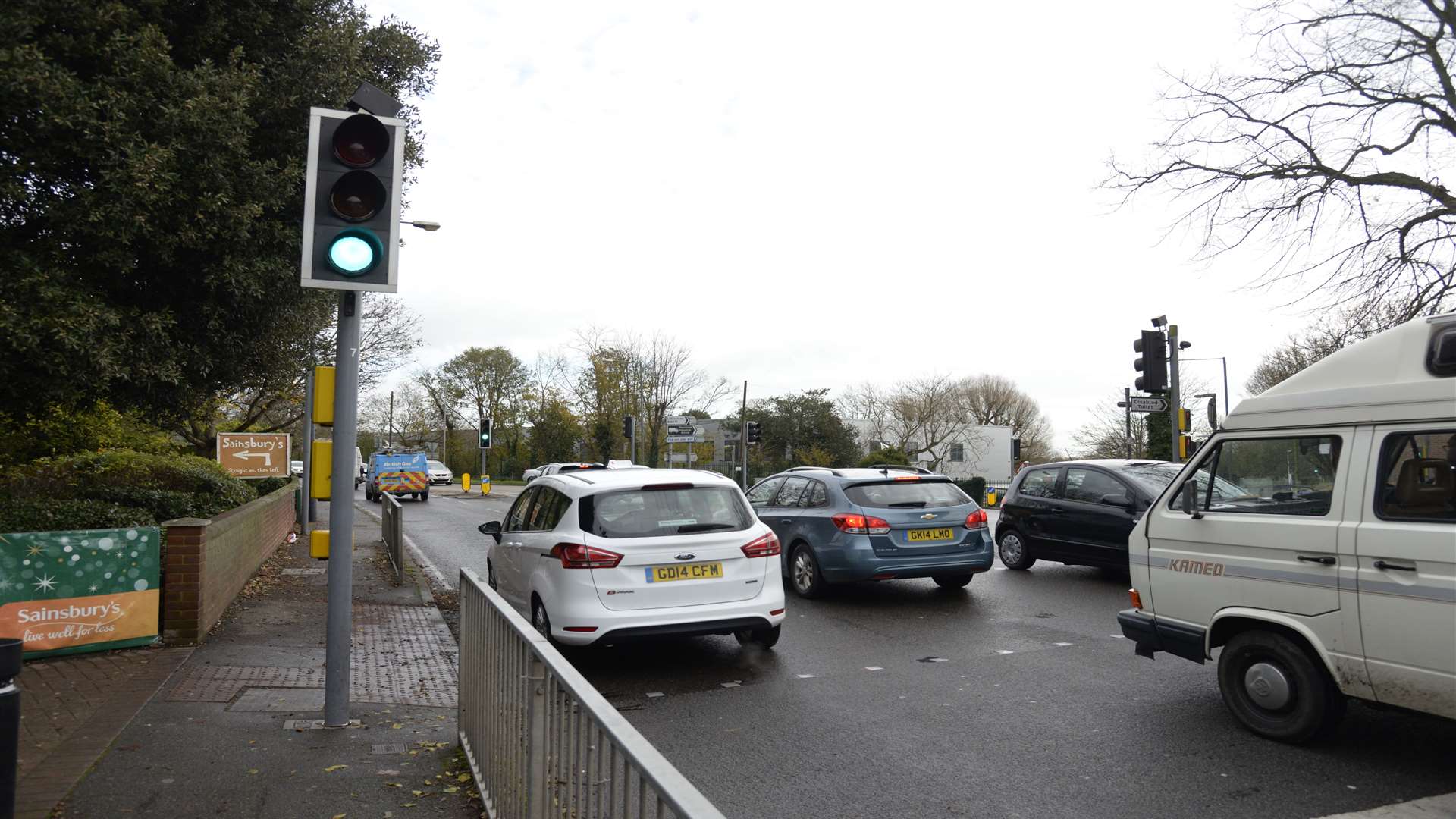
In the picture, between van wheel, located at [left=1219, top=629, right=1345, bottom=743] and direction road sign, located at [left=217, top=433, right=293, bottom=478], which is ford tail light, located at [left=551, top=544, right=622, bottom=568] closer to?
van wheel, located at [left=1219, top=629, right=1345, bottom=743]

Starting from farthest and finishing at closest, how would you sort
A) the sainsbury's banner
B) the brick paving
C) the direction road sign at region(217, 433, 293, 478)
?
the direction road sign at region(217, 433, 293, 478) → the sainsbury's banner → the brick paving

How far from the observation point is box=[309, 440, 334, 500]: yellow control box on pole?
5504 millimetres

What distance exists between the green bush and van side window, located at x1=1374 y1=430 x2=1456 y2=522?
944 cm

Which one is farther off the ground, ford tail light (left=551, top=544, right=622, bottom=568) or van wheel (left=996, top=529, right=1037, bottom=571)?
ford tail light (left=551, top=544, right=622, bottom=568)

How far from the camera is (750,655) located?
26.0 feet

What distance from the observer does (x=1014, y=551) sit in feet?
43.9

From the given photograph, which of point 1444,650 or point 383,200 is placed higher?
point 383,200

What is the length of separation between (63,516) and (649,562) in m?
5.68

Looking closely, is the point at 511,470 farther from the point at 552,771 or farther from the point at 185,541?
the point at 552,771

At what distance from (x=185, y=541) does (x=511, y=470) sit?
58.7 meters

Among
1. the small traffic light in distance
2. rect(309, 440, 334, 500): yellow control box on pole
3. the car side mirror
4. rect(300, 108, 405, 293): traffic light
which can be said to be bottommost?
the car side mirror

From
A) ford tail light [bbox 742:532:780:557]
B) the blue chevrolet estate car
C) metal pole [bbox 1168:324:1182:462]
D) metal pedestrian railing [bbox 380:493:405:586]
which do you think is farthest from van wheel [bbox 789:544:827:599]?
metal pole [bbox 1168:324:1182:462]

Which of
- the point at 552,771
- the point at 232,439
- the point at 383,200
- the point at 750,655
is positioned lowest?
the point at 750,655

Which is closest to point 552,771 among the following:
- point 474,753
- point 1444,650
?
point 474,753
